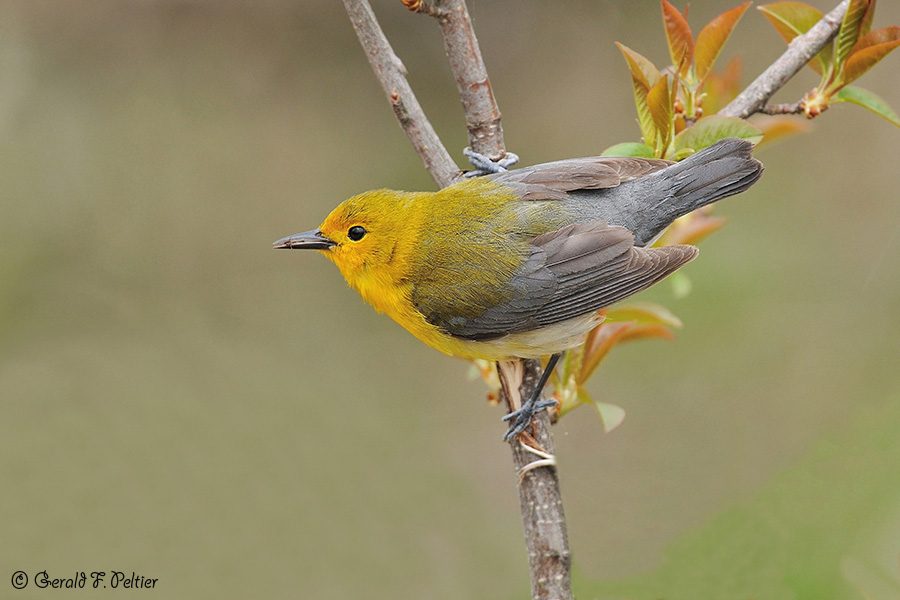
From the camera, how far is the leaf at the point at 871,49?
263 cm

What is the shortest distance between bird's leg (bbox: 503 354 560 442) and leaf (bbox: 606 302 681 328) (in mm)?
297

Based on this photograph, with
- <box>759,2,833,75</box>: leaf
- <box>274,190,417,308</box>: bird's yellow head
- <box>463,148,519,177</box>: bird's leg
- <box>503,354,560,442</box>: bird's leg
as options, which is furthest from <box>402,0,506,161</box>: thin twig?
<box>759,2,833,75</box>: leaf

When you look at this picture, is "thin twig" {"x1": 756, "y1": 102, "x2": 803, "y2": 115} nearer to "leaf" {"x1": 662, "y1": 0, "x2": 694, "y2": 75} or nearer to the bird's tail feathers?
the bird's tail feathers

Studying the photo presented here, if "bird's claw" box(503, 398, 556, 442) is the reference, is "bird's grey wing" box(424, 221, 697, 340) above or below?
→ above

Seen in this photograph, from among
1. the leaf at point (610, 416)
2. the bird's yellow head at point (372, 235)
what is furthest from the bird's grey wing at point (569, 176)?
the leaf at point (610, 416)

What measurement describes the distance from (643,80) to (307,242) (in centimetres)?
156

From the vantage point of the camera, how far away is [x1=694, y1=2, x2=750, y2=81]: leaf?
278cm

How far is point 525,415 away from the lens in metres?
3.04

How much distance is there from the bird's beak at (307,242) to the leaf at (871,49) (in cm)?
212

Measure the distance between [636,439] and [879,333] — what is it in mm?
1818

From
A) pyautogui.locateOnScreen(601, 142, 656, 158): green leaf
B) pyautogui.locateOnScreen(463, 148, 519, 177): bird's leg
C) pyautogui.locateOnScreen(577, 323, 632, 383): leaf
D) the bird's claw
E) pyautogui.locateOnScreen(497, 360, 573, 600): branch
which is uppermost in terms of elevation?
pyautogui.locateOnScreen(463, 148, 519, 177): bird's leg

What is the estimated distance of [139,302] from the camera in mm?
6230

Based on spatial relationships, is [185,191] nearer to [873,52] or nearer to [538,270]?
[538,270]

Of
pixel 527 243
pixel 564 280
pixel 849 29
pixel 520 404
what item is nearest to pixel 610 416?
pixel 520 404
